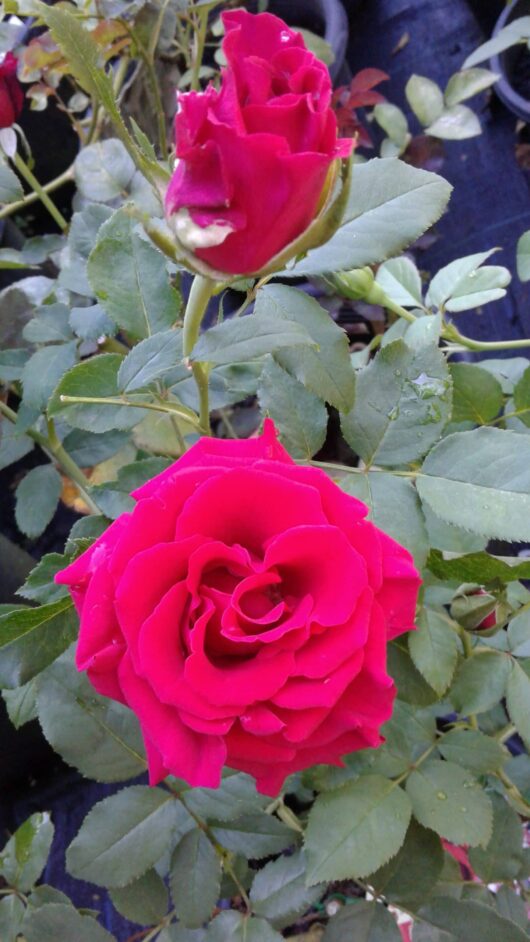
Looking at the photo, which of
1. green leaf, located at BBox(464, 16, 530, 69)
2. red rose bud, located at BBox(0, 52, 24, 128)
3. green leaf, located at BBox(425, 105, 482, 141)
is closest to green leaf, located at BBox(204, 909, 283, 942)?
red rose bud, located at BBox(0, 52, 24, 128)

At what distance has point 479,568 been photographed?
367mm

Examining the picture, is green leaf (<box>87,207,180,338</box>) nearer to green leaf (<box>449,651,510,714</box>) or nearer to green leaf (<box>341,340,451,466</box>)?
green leaf (<box>341,340,451,466</box>)

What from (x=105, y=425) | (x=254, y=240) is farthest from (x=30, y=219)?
(x=254, y=240)

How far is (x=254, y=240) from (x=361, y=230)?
0.11 meters

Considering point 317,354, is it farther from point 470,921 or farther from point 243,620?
point 470,921

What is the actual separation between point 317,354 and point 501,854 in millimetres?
344

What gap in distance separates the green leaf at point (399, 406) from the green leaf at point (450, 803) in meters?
0.18

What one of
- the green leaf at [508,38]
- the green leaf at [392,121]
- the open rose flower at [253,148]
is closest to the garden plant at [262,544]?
the open rose flower at [253,148]

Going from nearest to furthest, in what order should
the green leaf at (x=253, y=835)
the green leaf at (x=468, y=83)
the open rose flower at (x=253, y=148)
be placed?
the open rose flower at (x=253, y=148) → the green leaf at (x=253, y=835) → the green leaf at (x=468, y=83)

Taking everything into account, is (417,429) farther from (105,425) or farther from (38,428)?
(38,428)

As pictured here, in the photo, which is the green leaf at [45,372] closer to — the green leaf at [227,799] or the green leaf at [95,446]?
the green leaf at [95,446]

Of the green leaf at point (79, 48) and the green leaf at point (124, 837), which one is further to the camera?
the green leaf at point (124, 837)

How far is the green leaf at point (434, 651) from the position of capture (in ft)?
1.22

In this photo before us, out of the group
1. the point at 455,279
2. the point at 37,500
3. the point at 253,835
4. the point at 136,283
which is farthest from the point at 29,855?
the point at 455,279
